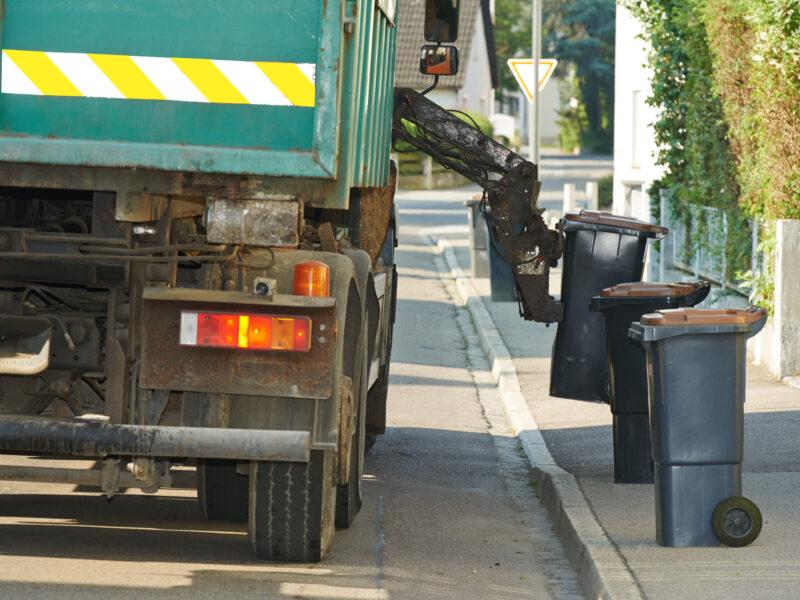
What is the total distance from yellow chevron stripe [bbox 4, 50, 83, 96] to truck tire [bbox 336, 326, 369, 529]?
5.73 feet

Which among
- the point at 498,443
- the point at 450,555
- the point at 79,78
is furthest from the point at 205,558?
the point at 498,443

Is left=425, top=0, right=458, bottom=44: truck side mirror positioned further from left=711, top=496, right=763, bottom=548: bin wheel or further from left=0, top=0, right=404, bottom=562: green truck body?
left=711, top=496, right=763, bottom=548: bin wheel

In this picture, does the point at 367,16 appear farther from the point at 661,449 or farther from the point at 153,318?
the point at 661,449

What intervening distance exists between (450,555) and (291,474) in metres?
1.05

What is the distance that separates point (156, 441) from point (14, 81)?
1.40 m

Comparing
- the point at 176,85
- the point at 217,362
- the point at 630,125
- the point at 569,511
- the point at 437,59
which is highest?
the point at 630,125

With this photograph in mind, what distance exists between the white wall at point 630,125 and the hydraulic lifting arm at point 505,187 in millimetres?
13151

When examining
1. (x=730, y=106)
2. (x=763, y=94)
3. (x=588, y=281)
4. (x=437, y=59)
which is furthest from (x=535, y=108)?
(x=437, y=59)

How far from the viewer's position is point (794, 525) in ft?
23.7

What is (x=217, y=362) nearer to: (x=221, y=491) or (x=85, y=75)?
(x=85, y=75)

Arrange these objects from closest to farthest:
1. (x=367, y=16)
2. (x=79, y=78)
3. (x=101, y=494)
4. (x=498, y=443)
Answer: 1. (x=79, y=78)
2. (x=367, y=16)
3. (x=101, y=494)
4. (x=498, y=443)

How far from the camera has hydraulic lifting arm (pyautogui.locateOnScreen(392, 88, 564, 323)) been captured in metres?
9.45

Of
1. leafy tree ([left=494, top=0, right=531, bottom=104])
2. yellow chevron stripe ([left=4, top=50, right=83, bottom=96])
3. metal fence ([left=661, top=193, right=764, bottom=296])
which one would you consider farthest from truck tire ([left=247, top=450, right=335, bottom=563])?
leafy tree ([left=494, top=0, right=531, bottom=104])

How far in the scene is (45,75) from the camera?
579 cm
